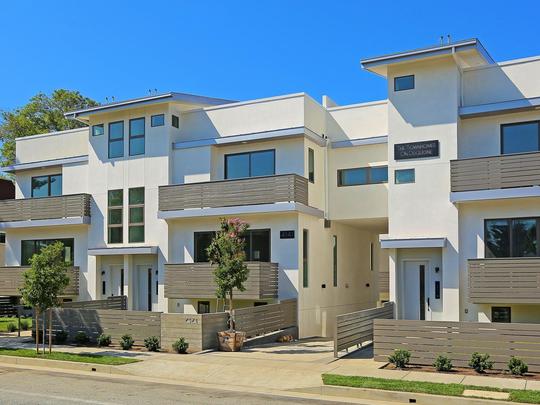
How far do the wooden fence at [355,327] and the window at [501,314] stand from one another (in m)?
3.10

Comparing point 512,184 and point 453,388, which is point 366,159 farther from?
point 453,388

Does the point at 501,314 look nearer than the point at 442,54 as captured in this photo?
Yes

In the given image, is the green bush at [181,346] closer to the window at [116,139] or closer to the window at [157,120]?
the window at [157,120]

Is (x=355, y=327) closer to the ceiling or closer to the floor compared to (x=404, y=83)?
closer to the floor

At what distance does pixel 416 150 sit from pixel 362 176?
425 centimetres

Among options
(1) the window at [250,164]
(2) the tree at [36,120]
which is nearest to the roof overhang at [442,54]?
(1) the window at [250,164]

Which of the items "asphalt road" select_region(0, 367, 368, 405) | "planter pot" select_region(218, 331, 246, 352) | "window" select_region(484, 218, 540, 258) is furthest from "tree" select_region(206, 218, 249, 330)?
"window" select_region(484, 218, 540, 258)

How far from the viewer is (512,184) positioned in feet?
64.5

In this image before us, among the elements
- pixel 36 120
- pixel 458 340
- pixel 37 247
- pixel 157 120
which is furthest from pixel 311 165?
pixel 36 120

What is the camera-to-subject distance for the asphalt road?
40.9ft

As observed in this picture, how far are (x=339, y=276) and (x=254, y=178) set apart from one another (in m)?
5.98

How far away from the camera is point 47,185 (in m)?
32.3

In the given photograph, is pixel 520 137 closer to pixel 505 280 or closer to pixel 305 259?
pixel 505 280

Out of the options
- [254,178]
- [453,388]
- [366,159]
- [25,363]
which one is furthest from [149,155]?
[453,388]
